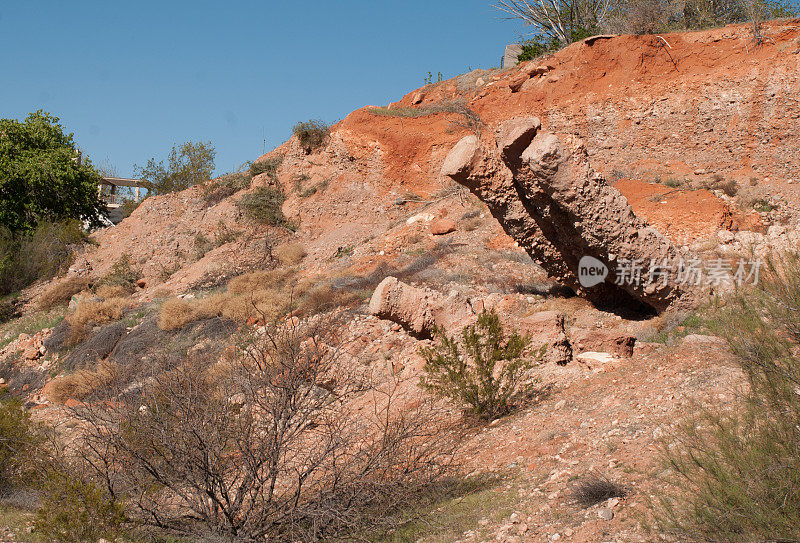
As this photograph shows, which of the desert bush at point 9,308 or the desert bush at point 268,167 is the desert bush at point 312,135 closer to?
the desert bush at point 268,167

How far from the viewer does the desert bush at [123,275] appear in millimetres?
22047

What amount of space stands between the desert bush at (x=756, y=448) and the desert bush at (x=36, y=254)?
1014 inches

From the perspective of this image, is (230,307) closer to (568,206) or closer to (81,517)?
(568,206)

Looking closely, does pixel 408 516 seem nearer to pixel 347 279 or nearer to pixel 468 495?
pixel 468 495

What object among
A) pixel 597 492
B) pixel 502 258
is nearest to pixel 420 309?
pixel 502 258

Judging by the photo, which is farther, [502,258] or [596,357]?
[502,258]

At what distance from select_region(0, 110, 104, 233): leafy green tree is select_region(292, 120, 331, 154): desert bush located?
1123 centimetres

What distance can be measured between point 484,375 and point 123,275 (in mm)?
19096

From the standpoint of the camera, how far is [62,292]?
852 inches

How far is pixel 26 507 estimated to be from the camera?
625cm

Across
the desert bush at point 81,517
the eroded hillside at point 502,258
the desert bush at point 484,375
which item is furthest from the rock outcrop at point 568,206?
the desert bush at point 81,517

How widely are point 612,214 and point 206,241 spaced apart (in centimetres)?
1834

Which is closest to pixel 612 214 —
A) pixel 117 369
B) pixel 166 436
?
pixel 166 436

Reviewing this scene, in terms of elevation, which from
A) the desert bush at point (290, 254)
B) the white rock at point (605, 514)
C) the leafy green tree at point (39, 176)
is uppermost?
the leafy green tree at point (39, 176)
